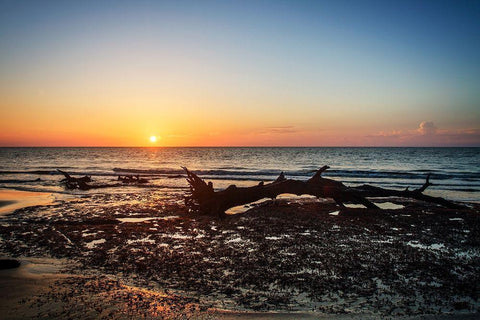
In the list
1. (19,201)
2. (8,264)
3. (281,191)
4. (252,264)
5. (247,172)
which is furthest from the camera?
A: (247,172)

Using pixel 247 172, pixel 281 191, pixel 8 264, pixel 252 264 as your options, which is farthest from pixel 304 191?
pixel 247 172

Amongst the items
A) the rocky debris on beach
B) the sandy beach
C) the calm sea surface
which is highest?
the rocky debris on beach

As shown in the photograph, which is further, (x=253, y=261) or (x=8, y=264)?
(x=253, y=261)

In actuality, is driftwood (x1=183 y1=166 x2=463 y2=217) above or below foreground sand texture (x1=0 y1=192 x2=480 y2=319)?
above

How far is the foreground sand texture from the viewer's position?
4617 millimetres

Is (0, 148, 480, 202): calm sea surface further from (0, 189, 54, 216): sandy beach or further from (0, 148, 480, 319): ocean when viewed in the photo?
(0, 148, 480, 319): ocean

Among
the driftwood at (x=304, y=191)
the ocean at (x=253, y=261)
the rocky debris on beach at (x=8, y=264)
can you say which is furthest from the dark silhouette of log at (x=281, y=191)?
the rocky debris on beach at (x=8, y=264)

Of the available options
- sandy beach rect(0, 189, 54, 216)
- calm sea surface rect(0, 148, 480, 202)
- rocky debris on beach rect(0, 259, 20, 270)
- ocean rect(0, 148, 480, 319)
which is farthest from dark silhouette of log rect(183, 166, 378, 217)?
calm sea surface rect(0, 148, 480, 202)

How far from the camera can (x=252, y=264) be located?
6398 millimetres

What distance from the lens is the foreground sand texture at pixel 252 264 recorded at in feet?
15.1

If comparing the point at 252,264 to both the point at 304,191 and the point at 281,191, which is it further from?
the point at 304,191

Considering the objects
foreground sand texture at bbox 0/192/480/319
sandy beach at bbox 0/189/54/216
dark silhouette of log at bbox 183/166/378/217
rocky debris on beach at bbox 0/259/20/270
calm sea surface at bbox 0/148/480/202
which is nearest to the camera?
foreground sand texture at bbox 0/192/480/319

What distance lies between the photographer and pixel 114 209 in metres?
13.3

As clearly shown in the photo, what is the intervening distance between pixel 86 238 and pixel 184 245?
2919 millimetres
